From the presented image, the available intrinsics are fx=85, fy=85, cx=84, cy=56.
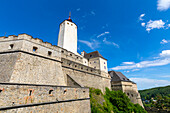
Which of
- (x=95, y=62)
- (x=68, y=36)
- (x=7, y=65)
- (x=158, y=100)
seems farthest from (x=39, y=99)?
(x=158, y=100)

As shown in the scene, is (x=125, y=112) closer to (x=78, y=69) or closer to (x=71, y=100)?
(x=78, y=69)

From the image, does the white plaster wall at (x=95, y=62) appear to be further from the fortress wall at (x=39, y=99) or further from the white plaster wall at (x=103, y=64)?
the fortress wall at (x=39, y=99)

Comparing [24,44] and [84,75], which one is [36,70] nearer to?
[24,44]

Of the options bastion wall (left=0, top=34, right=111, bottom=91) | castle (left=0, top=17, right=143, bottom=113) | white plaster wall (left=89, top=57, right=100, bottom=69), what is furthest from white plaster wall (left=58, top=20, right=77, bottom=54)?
bastion wall (left=0, top=34, right=111, bottom=91)

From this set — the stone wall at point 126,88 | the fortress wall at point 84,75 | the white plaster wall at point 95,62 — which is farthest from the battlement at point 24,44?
the stone wall at point 126,88

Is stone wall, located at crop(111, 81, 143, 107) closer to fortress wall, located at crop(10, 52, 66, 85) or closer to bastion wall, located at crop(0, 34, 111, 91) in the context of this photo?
bastion wall, located at crop(0, 34, 111, 91)

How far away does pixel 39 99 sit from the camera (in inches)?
253

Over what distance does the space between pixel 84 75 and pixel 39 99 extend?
1065cm

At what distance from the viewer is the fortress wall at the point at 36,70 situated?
7586 mm

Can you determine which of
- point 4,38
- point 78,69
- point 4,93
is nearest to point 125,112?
point 78,69

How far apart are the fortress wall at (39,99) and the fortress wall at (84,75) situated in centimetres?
427

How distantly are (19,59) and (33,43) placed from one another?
2.56 meters

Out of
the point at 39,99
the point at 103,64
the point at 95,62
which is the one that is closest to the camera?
the point at 39,99

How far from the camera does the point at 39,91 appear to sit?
21.4 feet
